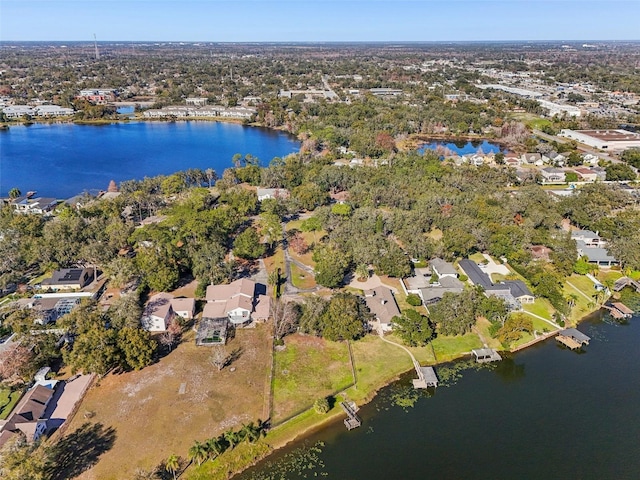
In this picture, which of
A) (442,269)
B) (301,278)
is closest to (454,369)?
(442,269)

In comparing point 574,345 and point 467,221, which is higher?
point 467,221

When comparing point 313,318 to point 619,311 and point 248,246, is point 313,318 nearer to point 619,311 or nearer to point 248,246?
point 248,246

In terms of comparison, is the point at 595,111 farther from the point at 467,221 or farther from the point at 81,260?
the point at 81,260

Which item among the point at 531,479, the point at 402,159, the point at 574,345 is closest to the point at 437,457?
the point at 531,479


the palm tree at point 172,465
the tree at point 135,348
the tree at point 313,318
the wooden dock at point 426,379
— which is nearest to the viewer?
the palm tree at point 172,465

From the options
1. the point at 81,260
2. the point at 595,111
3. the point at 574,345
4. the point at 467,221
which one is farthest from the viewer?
the point at 595,111

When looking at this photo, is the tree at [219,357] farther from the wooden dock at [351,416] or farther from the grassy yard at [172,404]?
the wooden dock at [351,416]

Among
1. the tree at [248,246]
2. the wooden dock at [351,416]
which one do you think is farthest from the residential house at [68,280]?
the wooden dock at [351,416]
